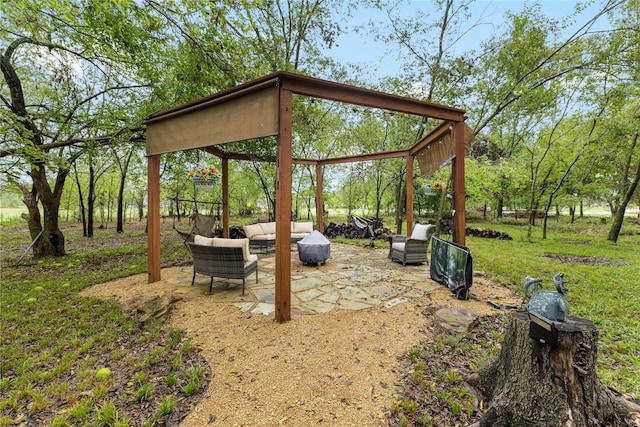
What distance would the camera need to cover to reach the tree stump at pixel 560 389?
143 cm

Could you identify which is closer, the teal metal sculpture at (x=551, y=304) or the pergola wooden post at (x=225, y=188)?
the teal metal sculpture at (x=551, y=304)

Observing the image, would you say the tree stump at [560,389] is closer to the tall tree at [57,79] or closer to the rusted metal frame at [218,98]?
the rusted metal frame at [218,98]

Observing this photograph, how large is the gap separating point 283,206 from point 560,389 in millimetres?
2601

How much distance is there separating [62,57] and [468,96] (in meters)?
10.0

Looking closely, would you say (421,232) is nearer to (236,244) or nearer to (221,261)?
(236,244)

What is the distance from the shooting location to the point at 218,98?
3.42 m

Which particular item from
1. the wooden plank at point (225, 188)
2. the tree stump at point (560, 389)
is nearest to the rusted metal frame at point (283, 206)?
the tree stump at point (560, 389)

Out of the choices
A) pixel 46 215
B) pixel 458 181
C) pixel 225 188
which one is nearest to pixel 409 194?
pixel 458 181

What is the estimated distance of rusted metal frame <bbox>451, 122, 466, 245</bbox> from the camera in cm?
422

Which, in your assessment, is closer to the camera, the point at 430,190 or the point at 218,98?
the point at 218,98

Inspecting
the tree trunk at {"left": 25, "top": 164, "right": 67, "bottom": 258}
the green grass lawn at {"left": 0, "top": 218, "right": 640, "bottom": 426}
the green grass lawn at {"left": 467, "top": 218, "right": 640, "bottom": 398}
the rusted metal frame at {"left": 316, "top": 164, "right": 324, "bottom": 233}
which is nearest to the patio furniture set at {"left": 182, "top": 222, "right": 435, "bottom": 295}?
the rusted metal frame at {"left": 316, "top": 164, "right": 324, "bottom": 233}

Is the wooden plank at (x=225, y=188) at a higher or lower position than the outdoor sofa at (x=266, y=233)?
higher

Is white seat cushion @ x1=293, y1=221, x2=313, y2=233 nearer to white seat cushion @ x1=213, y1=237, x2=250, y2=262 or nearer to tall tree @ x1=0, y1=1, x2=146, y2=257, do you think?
white seat cushion @ x1=213, y1=237, x2=250, y2=262

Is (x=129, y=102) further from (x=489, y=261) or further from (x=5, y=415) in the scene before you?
(x=489, y=261)
